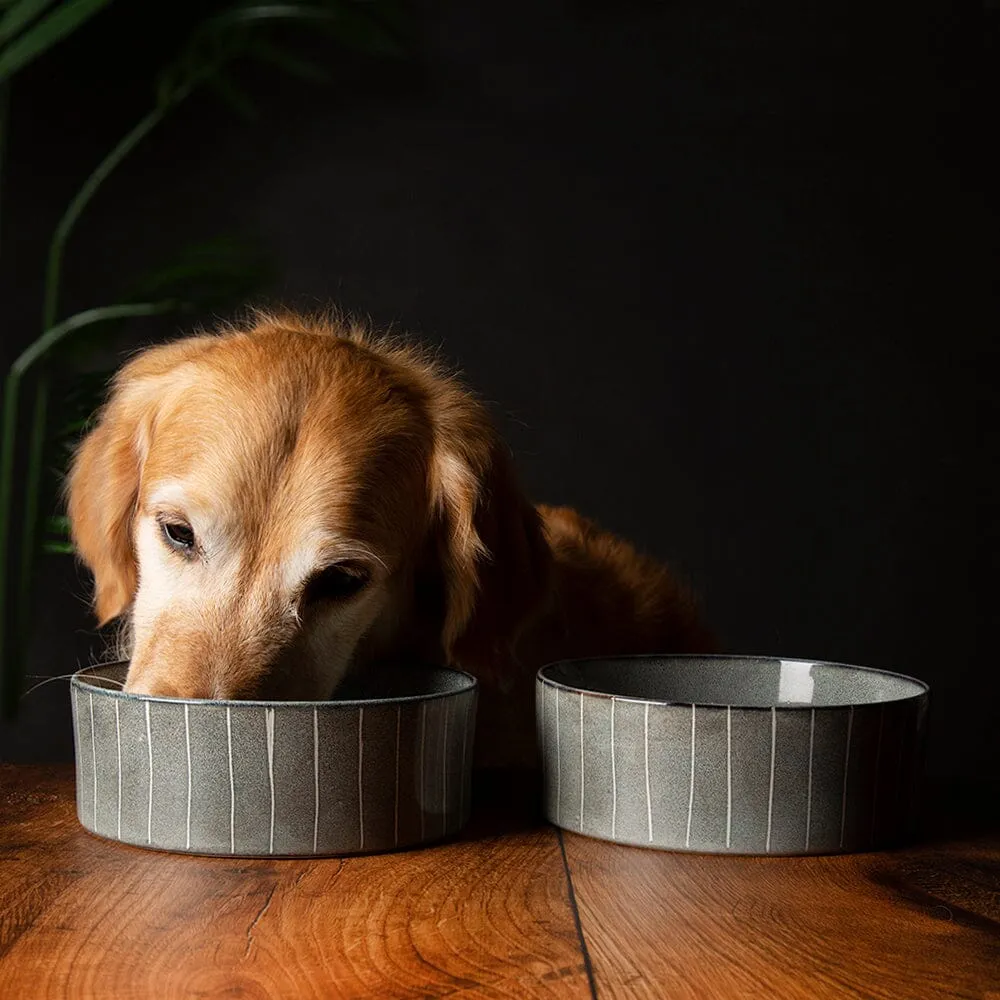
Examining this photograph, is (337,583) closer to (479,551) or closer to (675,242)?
(479,551)

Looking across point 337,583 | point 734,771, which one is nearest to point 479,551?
point 337,583

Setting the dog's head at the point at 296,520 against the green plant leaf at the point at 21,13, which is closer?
the dog's head at the point at 296,520

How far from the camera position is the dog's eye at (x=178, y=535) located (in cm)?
105

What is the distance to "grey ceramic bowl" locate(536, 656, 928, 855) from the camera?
830 millimetres

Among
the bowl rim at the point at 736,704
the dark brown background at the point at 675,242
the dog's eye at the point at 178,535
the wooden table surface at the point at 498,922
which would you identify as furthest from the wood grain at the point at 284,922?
the dark brown background at the point at 675,242

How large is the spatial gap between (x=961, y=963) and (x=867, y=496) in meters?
1.86

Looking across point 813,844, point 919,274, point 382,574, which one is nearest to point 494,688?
point 382,574

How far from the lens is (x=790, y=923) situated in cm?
72

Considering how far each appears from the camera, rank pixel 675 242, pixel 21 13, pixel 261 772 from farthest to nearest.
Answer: pixel 675 242
pixel 21 13
pixel 261 772

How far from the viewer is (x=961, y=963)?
66cm

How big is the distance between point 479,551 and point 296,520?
0.19 meters

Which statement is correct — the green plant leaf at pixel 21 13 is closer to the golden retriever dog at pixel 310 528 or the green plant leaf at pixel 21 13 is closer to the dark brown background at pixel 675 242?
the dark brown background at pixel 675 242

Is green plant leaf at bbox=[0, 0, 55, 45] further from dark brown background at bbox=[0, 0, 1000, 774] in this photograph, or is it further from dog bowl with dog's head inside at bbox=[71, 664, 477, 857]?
dog bowl with dog's head inside at bbox=[71, 664, 477, 857]

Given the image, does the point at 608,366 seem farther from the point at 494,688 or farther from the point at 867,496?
the point at 494,688
